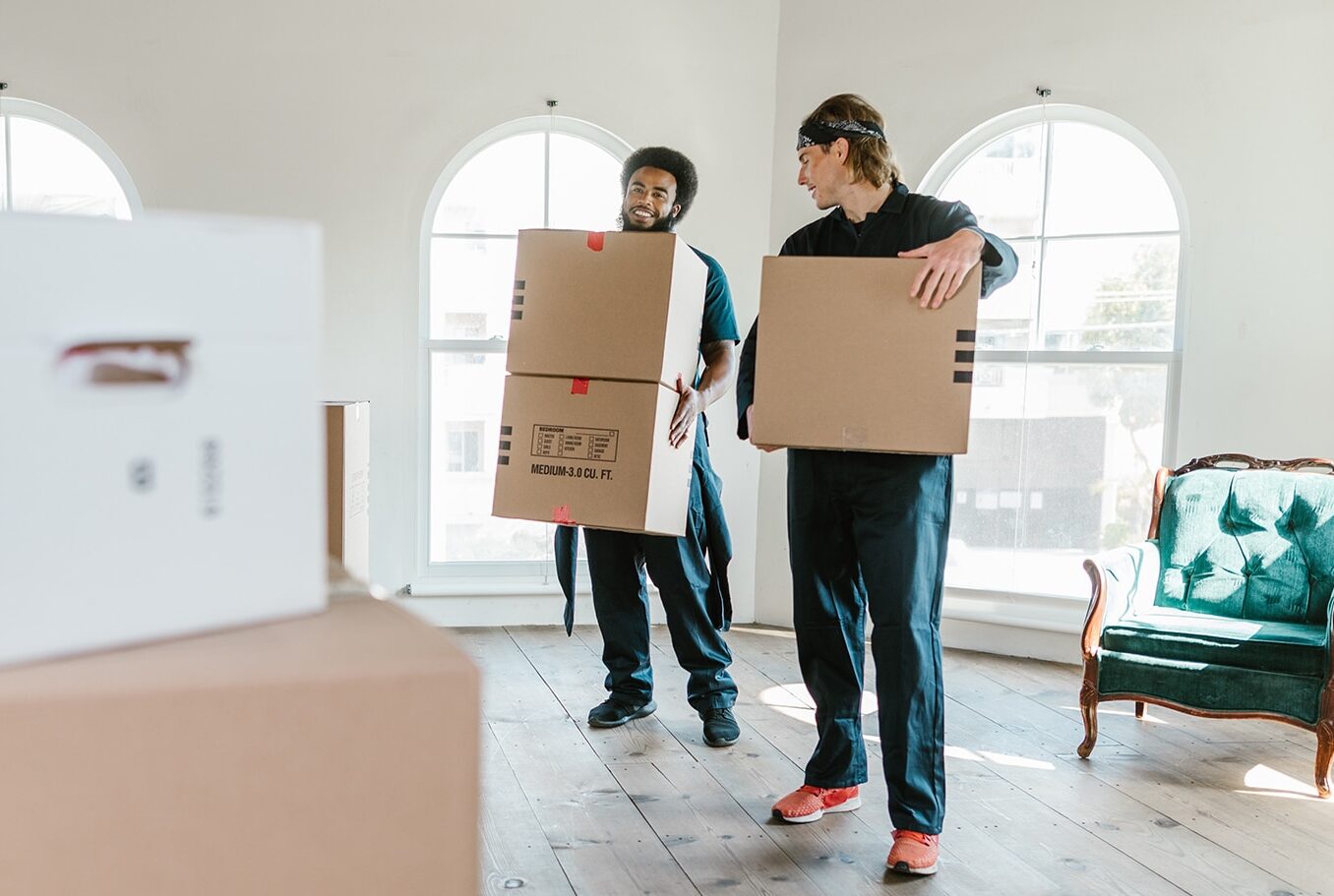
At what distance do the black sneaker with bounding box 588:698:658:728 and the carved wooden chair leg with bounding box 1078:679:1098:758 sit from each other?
3.99 feet

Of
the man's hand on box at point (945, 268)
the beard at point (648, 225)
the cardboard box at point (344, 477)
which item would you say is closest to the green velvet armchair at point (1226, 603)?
the man's hand on box at point (945, 268)

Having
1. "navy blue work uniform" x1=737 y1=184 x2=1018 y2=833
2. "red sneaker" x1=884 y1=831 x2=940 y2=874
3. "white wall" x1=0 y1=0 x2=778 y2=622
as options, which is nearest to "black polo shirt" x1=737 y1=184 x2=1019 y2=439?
"navy blue work uniform" x1=737 y1=184 x2=1018 y2=833

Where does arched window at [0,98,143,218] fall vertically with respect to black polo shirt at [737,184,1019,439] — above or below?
above

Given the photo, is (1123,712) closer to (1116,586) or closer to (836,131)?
(1116,586)

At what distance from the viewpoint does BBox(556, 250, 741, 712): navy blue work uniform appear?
10.0 ft

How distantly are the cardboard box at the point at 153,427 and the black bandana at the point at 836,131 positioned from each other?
1717 millimetres

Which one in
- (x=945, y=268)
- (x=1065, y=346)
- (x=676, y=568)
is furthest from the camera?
(x=1065, y=346)

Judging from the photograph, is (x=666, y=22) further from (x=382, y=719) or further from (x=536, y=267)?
(x=382, y=719)

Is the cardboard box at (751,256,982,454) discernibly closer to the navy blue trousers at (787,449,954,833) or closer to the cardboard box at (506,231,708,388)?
the navy blue trousers at (787,449,954,833)

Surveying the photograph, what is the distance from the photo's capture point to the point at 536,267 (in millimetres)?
2533

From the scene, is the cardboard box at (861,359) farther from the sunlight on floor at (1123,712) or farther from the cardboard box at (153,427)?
the sunlight on floor at (1123,712)

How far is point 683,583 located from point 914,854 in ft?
3.42

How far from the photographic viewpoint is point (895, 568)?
7.36 feet

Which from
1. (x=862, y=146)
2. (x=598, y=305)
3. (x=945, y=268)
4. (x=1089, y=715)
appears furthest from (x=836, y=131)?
(x=1089, y=715)
